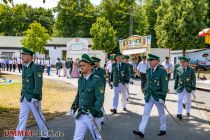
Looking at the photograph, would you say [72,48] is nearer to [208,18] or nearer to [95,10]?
[208,18]

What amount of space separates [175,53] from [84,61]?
182ft

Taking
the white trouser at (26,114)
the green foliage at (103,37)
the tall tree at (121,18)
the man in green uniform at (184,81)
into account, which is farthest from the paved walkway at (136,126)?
the tall tree at (121,18)

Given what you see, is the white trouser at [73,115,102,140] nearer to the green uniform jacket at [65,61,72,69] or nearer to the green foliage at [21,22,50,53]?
the green uniform jacket at [65,61,72,69]

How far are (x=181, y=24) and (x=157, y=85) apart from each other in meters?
49.4

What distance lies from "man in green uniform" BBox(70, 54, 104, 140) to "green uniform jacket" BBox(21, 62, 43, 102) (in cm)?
177

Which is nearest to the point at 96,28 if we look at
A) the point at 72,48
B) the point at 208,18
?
the point at 208,18

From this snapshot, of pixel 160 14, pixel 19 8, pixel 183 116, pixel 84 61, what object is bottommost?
pixel 183 116

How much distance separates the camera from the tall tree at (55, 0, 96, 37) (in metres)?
78.7

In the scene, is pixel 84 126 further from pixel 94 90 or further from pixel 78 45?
pixel 78 45

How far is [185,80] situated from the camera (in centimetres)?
1235

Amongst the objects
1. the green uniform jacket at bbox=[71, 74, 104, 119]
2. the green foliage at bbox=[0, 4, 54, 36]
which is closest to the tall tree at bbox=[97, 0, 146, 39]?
the green foliage at bbox=[0, 4, 54, 36]

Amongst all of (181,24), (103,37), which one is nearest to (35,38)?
(103,37)

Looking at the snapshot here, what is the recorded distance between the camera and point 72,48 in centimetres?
3509

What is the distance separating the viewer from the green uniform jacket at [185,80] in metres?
12.3
